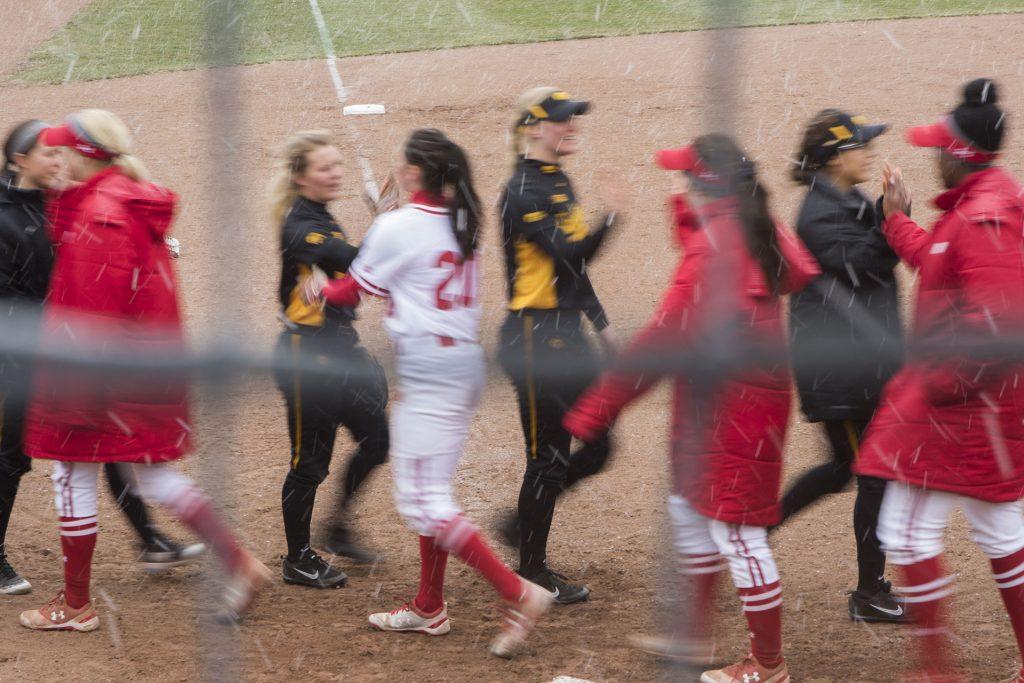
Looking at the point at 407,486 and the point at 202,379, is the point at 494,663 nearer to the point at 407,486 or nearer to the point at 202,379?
the point at 407,486

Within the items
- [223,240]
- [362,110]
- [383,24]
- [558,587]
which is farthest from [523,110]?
[383,24]

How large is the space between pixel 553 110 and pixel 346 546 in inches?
64.8

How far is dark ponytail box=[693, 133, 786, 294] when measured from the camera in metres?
1.40

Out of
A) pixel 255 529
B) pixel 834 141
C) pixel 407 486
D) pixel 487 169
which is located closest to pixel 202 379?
pixel 407 486

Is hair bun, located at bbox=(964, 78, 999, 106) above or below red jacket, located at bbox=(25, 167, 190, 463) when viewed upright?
above

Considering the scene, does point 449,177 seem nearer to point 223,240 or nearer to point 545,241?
point 545,241

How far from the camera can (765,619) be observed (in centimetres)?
322

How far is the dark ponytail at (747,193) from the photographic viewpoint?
1.40 meters

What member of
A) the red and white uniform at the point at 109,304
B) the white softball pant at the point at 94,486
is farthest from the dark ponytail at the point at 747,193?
the white softball pant at the point at 94,486

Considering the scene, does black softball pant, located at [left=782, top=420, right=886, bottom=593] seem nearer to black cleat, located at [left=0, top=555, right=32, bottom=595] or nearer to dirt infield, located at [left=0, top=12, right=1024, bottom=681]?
dirt infield, located at [left=0, top=12, right=1024, bottom=681]

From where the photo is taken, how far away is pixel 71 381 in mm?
1499

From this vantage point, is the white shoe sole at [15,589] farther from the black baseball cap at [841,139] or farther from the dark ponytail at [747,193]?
the black baseball cap at [841,139]

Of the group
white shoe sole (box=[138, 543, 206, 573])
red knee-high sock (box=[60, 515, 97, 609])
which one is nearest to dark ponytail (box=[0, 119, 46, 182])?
red knee-high sock (box=[60, 515, 97, 609])

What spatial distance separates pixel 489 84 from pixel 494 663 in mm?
9461
